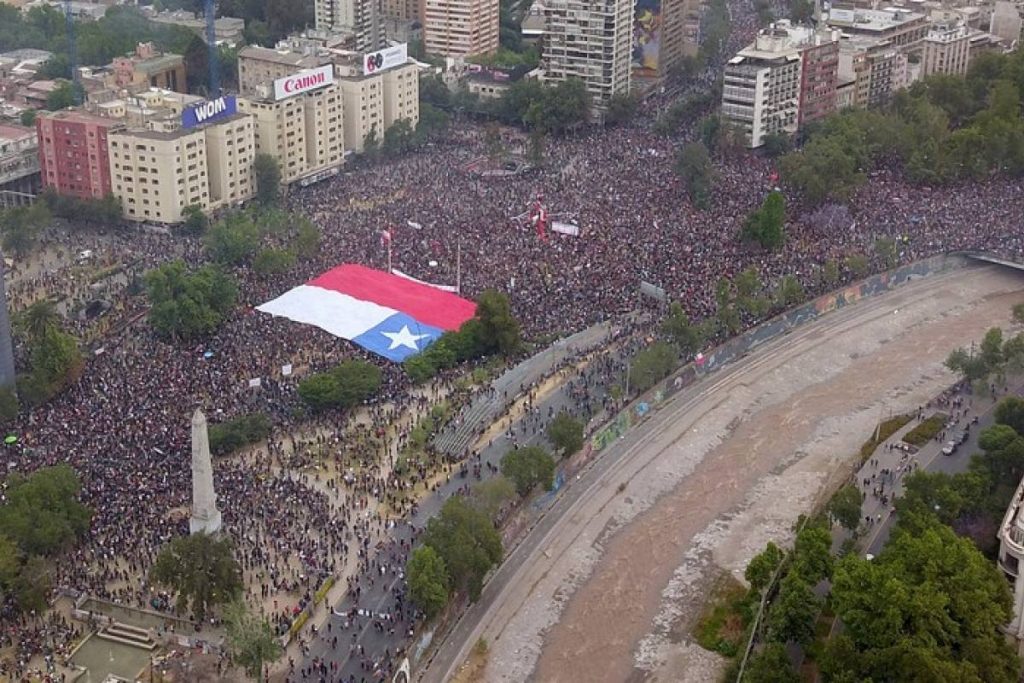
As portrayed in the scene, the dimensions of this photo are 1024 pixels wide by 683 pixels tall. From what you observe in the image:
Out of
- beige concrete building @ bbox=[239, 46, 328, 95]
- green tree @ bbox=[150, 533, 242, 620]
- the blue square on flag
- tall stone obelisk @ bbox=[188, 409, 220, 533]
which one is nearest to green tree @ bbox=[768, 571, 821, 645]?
green tree @ bbox=[150, 533, 242, 620]

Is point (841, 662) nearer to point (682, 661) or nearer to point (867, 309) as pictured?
point (682, 661)

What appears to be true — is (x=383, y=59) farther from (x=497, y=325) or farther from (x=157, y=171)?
(x=497, y=325)

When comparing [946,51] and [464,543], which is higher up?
[464,543]

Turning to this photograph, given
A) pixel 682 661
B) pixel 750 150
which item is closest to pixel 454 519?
pixel 682 661

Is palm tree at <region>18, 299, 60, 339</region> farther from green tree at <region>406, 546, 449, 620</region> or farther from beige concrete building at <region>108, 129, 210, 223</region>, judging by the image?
green tree at <region>406, 546, 449, 620</region>

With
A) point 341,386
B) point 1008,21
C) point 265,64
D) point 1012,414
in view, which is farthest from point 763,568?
point 1008,21

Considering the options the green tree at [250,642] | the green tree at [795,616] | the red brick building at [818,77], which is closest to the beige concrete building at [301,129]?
the red brick building at [818,77]
